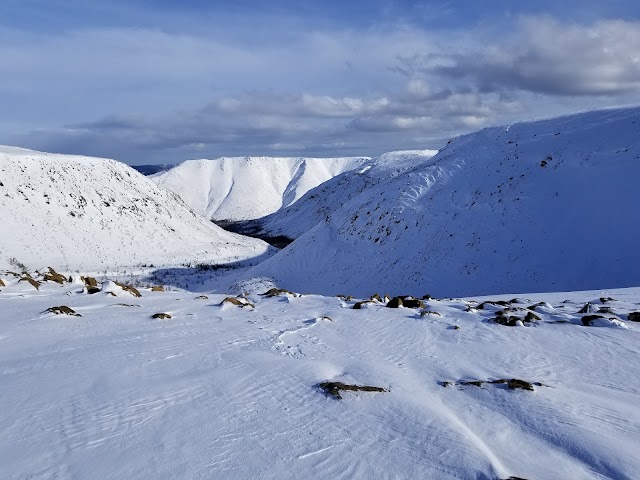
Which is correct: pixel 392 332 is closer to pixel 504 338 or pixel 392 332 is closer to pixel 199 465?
pixel 504 338

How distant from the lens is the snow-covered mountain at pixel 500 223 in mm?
21391

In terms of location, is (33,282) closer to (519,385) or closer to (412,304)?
(412,304)

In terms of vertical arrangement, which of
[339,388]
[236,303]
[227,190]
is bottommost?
[236,303]

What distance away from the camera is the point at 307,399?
4.83 meters

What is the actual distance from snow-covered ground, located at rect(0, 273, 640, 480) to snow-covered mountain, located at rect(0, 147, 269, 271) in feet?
113

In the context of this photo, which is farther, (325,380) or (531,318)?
(531,318)

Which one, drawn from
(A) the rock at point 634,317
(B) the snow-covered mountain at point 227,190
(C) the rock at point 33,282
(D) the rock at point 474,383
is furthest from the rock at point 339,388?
(B) the snow-covered mountain at point 227,190

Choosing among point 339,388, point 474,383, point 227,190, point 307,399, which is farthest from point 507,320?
point 227,190

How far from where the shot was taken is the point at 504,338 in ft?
25.4

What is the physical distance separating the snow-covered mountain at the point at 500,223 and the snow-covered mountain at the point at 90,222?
18.1 m

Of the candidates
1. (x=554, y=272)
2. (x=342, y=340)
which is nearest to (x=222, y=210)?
(x=554, y=272)

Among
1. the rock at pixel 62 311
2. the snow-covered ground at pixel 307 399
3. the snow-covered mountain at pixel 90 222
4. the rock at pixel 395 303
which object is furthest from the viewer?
the snow-covered mountain at pixel 90 222

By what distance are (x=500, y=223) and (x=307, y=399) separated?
23155 mm

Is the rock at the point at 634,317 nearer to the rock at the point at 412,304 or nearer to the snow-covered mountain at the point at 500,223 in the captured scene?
the rock at the point at 412,304
